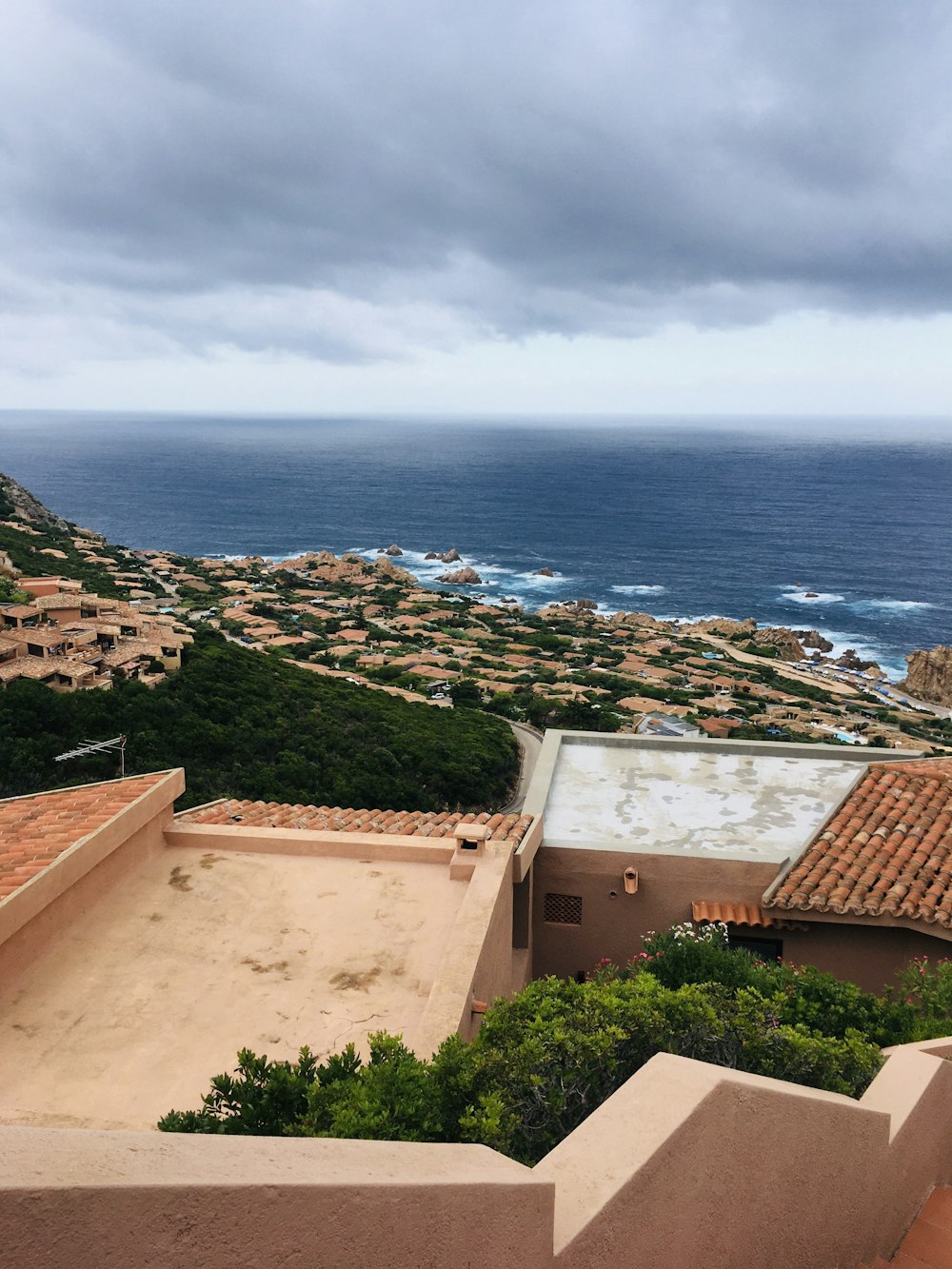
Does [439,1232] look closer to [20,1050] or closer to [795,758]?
[20,1050]

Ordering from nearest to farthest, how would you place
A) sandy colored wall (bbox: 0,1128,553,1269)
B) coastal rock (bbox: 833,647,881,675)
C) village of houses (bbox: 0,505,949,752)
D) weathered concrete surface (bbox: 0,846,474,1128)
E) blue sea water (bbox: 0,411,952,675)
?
sandy colored wall (bbox: 0,1128,553,1269) → weathered concrete surface (bbox: 0,846,474,1128) → village of houses (bbox: 0,505,949,752) → coastal rock (bbox: 833,647,881,675) → blue sea water (bbox: 0,411,952,675)

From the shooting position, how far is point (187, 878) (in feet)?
28.1

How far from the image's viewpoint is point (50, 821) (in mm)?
8586

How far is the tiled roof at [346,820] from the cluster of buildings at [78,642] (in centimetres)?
1718

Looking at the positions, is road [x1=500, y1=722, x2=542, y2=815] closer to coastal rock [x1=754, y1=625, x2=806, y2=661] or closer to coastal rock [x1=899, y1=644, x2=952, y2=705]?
coastal rock [x1=899, y1=644, x2=952, y2=705]

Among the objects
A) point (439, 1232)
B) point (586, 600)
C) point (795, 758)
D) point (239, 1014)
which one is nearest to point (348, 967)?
point (239, 1014)

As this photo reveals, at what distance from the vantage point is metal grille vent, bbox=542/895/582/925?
1074 centimetres

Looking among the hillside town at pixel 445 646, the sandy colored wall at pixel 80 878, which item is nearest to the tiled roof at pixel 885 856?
the sandy colored wall at pixel 80 878

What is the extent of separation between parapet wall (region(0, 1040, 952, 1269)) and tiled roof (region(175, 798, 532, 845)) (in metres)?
5.17

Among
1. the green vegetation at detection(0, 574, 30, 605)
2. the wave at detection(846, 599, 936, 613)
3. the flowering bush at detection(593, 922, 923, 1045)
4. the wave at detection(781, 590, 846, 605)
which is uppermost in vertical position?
the flowering bush at detection(593, 922, 923, 1045)

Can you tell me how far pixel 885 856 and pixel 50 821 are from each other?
918 cm

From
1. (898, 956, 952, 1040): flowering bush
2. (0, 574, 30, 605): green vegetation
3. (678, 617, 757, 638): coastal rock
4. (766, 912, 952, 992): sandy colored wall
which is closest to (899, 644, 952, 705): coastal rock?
(678, 617, 757, 638): coastal rock

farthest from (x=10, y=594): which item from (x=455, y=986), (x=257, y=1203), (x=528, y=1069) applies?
(x=257, y=1203)

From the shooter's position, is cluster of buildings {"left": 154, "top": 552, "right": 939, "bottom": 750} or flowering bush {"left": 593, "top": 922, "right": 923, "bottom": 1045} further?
cluster of buildings {"left": 154, "top": 552, "right": 939, "bottom": 750}
